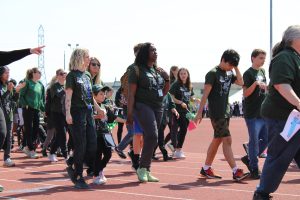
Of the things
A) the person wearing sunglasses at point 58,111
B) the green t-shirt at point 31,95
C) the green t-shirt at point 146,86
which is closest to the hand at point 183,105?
the person wearing sunglasses at point 58,111

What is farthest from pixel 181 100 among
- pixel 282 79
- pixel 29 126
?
pixel 282 79

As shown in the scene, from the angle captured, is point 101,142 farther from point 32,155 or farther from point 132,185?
point 32,155

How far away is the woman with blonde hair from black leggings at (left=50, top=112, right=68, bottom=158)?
3.76 metres

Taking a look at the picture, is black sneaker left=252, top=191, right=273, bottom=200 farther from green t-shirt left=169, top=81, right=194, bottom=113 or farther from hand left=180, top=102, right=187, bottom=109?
green t-shirt left=169, top=81, right=194, bottom=113

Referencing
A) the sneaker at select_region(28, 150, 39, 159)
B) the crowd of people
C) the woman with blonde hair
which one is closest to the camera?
the crowd of people

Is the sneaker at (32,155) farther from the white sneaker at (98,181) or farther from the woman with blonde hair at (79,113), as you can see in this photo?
the woman with blonde hair at (79,113)

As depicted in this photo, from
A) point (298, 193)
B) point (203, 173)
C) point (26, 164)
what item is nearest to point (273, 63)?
point (298, 193)

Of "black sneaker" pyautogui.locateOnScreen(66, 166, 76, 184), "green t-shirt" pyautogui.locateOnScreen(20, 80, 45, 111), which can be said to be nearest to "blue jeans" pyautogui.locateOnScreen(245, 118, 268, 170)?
"black sneaker" pyautogui.locateOnScreen(66, 166, 76, 184)

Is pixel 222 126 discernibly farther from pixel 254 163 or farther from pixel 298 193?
pixel 298 193

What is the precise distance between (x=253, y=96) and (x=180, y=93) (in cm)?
364

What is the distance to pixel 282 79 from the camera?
550 centimetres

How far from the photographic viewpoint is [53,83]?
38.4ft

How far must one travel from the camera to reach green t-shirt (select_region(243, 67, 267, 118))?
880 centimetres

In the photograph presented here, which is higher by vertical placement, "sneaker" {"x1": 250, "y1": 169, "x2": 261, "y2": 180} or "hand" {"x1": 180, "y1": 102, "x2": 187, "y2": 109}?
"hand" {"x1": 180, "y1": 102, "x2": 187, "y2": 109}
